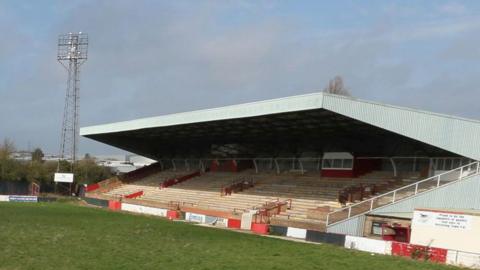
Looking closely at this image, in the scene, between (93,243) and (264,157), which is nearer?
(93,243)

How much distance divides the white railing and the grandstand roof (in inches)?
45.8

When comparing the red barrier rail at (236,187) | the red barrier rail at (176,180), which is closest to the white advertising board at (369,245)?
the red barrier rail at (236,187)

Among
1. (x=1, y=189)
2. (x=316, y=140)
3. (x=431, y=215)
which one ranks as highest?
(x=316, y=140)

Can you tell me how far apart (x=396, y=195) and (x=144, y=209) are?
89.1 feet

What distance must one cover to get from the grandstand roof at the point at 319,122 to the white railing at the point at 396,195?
3.82 ft

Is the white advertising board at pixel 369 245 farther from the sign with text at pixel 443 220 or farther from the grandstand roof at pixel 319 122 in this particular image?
the grandstand roof at pixel 319 122

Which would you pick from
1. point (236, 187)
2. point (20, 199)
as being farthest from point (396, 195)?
point (20, 199)

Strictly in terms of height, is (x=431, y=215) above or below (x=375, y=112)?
below

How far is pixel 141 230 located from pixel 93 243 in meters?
8.70

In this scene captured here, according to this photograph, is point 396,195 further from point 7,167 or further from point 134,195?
point 7,167

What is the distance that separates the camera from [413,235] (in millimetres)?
30953

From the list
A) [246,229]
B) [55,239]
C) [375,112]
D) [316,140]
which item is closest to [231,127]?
[316,140]

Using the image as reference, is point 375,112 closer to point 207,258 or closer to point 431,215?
point 431,215

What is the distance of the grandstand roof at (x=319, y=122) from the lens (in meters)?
36.4
